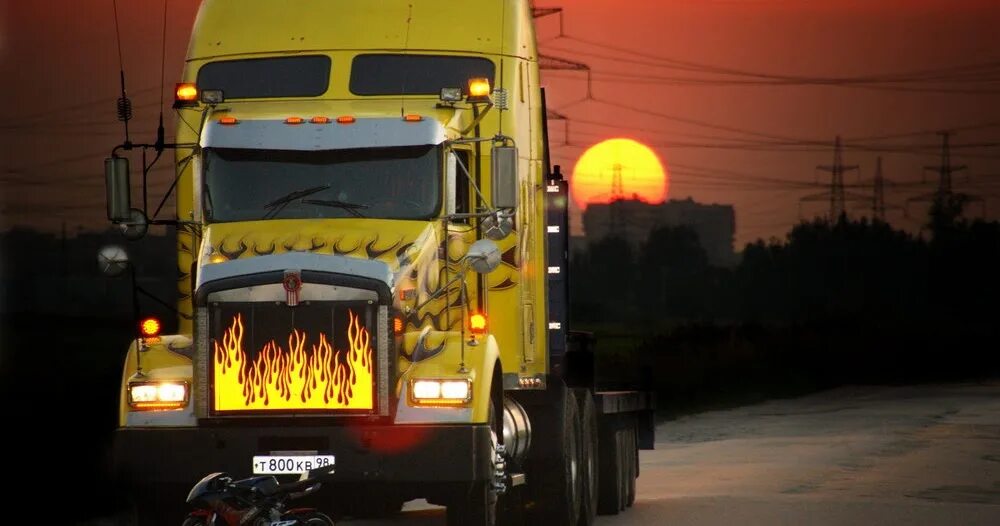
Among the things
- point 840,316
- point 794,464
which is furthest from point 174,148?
point 840,316

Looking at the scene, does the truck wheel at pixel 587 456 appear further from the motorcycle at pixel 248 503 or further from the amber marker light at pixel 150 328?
the motorcycle at pixel 248 503

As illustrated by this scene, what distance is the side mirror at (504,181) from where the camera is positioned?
14.2m

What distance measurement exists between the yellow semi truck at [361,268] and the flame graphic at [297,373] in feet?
0.04

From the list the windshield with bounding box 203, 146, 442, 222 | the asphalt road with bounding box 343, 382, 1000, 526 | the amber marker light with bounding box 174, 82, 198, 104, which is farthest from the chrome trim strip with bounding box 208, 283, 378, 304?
the asphalt road with bounding box 343, 382, 1000, 526

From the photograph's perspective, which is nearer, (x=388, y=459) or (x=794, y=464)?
(x=388, y=459)

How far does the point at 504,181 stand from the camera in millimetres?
14312

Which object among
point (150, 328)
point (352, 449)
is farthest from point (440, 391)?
point (150, 328)

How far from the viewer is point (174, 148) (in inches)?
597

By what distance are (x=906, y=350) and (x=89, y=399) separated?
49.5m

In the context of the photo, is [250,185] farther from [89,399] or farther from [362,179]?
[89,399]

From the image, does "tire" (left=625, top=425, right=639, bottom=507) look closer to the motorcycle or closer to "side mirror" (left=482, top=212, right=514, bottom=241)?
"side mirror" (left=482, top=212, right=514, bottom=241)

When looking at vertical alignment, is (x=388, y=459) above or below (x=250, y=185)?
below

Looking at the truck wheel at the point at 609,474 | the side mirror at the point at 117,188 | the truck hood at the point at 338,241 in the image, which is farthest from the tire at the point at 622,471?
the side mirror at the point at 117,188

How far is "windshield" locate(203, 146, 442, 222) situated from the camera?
14.7m
